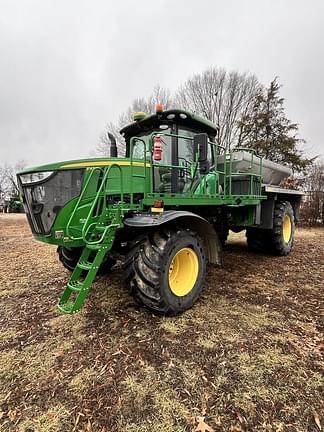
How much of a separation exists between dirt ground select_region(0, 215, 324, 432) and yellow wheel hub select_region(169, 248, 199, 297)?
12.8 inches

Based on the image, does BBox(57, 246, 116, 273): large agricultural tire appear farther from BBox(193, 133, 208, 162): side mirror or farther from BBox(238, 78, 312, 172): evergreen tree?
BBox(238, 78, 312, 172): evergreen tree

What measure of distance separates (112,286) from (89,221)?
1497mm

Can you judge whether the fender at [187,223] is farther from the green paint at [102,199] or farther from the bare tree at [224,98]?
the bare tree at [224,98]

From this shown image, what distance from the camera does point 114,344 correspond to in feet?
8.96

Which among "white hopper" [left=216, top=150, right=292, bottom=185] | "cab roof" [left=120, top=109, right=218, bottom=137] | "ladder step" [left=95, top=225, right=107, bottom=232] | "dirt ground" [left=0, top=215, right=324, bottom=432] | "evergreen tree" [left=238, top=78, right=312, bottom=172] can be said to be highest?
"evergreen tree" [left=238, top=78, right=312, bottom=172]

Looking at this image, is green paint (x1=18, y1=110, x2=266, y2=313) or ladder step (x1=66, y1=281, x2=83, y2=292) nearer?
ladder step (x1=66, y1=281, x2=83, y2=292)

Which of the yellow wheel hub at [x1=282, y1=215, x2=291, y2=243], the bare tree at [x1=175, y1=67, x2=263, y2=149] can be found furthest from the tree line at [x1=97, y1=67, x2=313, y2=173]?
the yellow wheel hub at [x1=282, y1=215, x2=291, y2=243]

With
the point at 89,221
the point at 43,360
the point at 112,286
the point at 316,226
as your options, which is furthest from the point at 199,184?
the point at 316,226

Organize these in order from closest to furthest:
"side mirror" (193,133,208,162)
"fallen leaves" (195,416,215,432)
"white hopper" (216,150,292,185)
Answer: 1. "fallen leaves" (195,416,215,432)
2. "side mirror" (193,133,208,162)
3. "white hopper" (216,150,292,185)

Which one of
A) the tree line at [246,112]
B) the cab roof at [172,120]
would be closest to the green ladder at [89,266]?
the cab roof at [172,120]

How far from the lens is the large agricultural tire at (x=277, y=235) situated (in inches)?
237

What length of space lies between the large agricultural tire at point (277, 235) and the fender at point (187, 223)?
2599 millimetres

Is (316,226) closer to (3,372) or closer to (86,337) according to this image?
(86,337)

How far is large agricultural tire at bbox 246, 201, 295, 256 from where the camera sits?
19.7 ft
